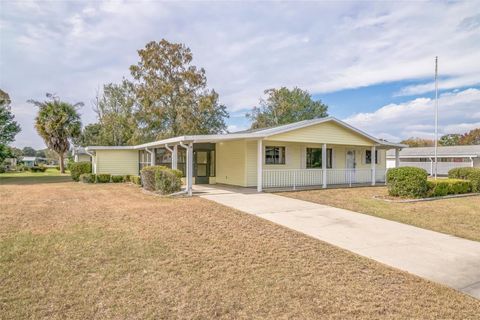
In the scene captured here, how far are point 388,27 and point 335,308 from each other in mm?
13491

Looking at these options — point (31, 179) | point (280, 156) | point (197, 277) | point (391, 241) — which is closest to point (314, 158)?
point (280, 156)

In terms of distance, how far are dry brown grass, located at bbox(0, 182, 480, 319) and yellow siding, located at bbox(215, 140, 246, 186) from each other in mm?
8716

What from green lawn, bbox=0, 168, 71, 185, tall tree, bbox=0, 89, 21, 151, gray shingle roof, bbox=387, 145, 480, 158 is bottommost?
green lawn, bbox=0, 168, 71, 185

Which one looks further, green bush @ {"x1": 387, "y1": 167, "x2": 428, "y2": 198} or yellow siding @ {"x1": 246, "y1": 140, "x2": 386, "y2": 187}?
yellow siding @ {"x1": 246, "y1": 140, "x2": 386, "y2": 187}

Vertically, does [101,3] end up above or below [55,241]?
above

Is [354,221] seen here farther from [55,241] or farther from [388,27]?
[388,27]

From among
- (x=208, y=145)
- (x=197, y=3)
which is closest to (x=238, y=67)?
(x=208, y=145)

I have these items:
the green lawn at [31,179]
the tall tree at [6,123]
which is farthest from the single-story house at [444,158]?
the tall tree at [6,123]

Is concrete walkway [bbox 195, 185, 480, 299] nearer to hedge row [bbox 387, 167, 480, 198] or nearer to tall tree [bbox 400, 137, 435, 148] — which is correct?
hedge row [bbox 387, 167, 480, 198]

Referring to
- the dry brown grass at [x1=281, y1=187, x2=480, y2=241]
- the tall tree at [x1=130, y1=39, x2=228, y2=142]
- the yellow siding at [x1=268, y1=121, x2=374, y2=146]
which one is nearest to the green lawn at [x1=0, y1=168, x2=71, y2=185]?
the tall tree at [x1=130, y1=39, x2=228, y2=142]

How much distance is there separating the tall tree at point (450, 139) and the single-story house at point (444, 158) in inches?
1292

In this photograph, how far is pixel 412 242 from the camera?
6020mm

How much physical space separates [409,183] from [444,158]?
78.4 ft

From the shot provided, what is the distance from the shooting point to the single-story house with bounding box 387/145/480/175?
28.4 metres
